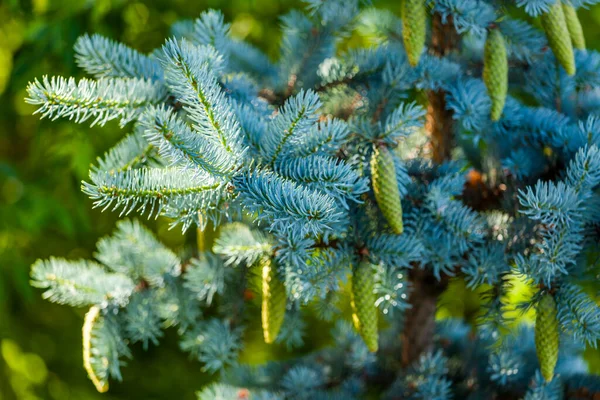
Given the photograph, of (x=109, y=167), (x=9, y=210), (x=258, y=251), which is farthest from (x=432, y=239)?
(x=9, y=210)

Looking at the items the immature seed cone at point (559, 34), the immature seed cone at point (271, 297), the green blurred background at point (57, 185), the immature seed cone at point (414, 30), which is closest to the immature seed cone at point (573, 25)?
the immature seed cone at point (559, 34)

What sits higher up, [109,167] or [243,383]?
[109,167]

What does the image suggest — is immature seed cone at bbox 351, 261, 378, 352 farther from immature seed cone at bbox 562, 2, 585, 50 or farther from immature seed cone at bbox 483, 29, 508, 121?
immature seed cone at bbox 562, 2, 585, 50

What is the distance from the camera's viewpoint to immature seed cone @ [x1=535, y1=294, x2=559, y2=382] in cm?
52

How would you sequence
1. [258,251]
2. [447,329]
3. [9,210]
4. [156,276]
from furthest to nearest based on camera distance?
[9,210], [447,329], [156,276], [258,251]

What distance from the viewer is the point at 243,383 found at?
0.74 m

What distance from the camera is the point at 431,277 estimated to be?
71 centimetres

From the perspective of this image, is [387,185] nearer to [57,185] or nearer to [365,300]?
[365,300]

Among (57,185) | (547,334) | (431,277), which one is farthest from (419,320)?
(57,185)

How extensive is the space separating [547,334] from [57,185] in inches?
36.2

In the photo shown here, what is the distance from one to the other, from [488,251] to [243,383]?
0.34 metres

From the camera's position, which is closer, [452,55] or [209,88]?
[209,88]

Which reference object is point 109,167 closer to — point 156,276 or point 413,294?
point 156,276

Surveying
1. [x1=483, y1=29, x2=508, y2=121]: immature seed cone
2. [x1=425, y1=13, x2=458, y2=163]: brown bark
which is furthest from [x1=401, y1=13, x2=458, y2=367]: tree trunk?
[x1=483, y1=29, x2=508, y2=121]: immature seed cone
